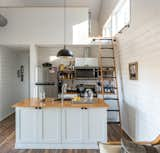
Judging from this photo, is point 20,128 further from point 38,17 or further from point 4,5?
point 4,5

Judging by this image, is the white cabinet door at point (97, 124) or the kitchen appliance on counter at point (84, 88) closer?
the white cabinet door at point (97, 124)

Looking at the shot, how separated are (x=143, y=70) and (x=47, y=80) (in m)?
4.32

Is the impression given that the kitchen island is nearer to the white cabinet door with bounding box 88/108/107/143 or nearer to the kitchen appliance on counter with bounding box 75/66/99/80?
the white cabinet door with bounding box 88/108/107/143

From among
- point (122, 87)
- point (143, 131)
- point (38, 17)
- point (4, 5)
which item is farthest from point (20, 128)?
point (4, 5)

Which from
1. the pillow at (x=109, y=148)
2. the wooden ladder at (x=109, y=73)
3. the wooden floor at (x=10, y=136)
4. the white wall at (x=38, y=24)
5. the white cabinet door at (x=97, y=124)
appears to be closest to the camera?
the pillow at (x=109, y=148)

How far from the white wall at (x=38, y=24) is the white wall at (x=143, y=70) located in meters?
1.90

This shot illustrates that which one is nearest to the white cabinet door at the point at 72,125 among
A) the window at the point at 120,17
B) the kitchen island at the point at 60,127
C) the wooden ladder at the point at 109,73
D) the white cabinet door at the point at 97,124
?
the kitchen island at the point at 60,127

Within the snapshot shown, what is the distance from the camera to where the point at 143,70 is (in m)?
3.98

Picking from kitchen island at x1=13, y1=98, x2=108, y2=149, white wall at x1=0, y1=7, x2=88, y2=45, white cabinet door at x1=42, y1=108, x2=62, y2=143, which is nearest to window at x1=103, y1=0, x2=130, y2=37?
white wall at x1=0, y1=7, x2=88, y2=45

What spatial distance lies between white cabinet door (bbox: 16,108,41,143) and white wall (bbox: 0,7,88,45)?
2884 millimetres

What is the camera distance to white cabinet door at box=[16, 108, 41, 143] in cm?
436

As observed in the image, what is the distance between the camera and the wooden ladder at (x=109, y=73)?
21.0 feet

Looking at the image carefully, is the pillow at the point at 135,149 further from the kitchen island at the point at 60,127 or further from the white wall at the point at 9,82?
the white wall at the point at 9,82

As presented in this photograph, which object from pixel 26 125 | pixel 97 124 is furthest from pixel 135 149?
pixel 26 125
